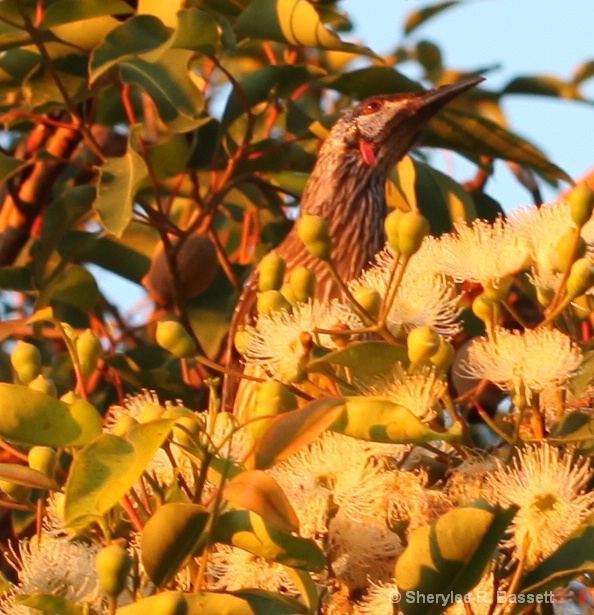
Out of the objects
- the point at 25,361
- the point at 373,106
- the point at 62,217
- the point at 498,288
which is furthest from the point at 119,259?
the point at 498,288

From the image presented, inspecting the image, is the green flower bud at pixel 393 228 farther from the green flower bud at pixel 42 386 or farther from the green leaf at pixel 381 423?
the green flower bud at pixel 42 386

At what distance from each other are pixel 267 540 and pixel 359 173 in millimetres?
2867

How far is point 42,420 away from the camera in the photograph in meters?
1.50

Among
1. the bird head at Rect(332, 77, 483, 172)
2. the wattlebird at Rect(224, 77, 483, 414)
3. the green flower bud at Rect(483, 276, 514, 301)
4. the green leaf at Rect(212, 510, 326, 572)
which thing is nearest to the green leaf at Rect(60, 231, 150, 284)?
the wattlebird at Rect(224, 77, 483, 414)

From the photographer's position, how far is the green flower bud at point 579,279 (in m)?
1.67

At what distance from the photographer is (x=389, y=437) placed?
1.48m

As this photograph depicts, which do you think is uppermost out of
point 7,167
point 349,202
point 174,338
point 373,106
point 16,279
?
point 174,338

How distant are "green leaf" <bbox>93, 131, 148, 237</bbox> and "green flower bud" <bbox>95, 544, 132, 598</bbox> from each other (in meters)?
1.24

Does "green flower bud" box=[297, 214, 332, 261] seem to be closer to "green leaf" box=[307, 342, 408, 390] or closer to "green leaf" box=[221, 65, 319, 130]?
"green leaf" box=[307, 342, 408, 390]

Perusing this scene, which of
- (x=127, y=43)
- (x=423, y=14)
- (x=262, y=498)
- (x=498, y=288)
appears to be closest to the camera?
(x=262, y=498)

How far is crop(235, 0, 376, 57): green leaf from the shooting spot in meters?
2.71

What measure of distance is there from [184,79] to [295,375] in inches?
50.2

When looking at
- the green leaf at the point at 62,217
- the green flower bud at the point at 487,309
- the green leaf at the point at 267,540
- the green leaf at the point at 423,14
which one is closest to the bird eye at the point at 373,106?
the green leaf at the point at 423,14

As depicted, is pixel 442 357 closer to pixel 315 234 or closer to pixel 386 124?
pixel 315 234
